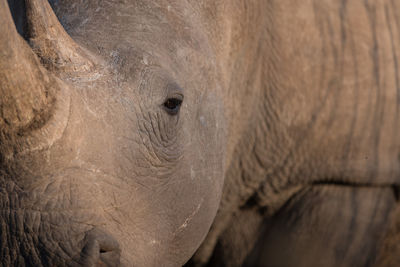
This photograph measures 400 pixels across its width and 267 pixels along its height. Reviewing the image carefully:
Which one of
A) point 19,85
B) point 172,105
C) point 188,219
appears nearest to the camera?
point 19,85

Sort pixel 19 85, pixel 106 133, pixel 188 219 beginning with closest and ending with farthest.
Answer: pixel 19 85 < pixel 106 133 < pixel 188 219

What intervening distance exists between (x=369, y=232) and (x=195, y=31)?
50.2 inches

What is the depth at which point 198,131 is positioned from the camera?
2.30 metres

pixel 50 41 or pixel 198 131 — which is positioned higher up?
pixel 50 41

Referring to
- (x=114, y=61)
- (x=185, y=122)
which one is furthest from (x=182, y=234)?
(x=114, y=61)

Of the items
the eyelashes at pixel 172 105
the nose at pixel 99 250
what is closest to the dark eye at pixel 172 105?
the eyelashes at pixel 172 105

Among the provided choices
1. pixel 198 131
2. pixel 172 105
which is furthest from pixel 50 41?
pixel 198 131

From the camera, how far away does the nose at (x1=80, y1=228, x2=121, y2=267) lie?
1.69 meters

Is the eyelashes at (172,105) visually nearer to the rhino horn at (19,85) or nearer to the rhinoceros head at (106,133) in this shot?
the rhinoceros head at (106,133)

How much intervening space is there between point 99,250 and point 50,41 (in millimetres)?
553

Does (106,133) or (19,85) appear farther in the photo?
(106,133)

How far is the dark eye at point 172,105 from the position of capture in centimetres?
208

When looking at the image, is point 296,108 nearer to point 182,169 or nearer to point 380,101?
point 380,101

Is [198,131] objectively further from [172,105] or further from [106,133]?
[106,133]
